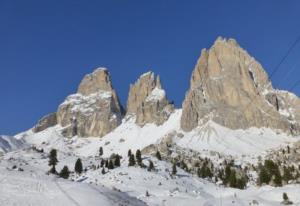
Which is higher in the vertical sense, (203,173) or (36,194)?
(203,173)

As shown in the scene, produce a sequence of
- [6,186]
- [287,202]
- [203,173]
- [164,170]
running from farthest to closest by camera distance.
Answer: [203,173], [164,170], [287,202], [6,186]

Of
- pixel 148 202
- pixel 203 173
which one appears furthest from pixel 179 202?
pixel 203 173

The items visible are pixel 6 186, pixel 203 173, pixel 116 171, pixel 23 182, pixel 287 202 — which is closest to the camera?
pixel 6 186

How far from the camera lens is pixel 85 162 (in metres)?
164

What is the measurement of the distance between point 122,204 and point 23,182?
11.9 metres

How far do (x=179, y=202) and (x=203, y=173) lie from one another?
10835 centimetres

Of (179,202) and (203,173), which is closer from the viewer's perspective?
(179,202)

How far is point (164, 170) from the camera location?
346ft

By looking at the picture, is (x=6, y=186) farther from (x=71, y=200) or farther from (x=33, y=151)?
(x=33, y=151)

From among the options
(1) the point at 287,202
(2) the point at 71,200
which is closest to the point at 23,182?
(2) the point at 71,200

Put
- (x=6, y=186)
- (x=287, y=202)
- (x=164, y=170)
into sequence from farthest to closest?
(x=164, y=170)
(x=287, y=202)
(x=6, y=186)

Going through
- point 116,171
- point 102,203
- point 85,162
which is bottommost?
point 102,203

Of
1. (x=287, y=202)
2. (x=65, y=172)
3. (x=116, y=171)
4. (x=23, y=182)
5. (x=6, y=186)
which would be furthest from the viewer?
(x=65, y=172)

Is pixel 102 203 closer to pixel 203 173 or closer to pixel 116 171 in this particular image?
pixel 116 171
